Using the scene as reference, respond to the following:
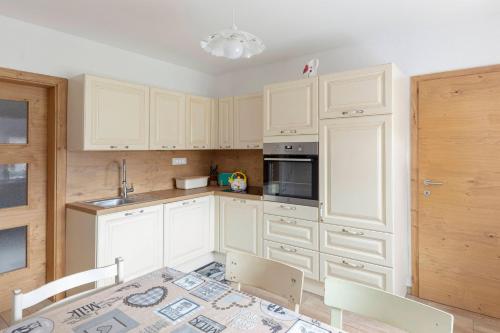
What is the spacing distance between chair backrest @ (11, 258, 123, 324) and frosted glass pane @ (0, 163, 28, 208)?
1701 millimetres

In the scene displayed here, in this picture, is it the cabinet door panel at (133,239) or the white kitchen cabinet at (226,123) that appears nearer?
the cabinet door panel at (133,239)

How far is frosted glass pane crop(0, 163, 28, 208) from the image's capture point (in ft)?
7.89

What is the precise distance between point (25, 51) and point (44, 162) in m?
0.94

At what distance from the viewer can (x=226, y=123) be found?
361 cm

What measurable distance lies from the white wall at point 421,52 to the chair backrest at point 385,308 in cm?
226

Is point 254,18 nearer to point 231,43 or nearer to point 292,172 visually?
point 231,43

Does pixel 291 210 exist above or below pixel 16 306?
above

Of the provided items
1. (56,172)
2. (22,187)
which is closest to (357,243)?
(56,172)

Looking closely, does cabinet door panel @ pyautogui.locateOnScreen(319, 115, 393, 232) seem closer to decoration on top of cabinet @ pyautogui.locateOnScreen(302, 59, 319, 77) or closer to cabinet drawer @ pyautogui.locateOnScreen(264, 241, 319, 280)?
cabinet drawer @ pyautogui.locateOnScreen(264, 241, 319, 280)

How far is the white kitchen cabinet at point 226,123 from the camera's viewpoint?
→ 11.6 feet

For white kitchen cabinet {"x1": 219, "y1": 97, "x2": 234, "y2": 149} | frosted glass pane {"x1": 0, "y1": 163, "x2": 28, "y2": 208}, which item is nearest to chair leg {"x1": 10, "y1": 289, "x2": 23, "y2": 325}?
frosted glass pane {"x1": 0, "y1": 163, "x2": 28, "y2": 208}

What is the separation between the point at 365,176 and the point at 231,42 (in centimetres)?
152

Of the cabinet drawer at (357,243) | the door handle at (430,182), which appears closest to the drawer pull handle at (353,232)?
the cabinet drawer at (357,243)

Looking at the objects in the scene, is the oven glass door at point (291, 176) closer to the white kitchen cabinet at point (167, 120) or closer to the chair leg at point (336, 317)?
the white kitchen cabinet at point (167, 120)
